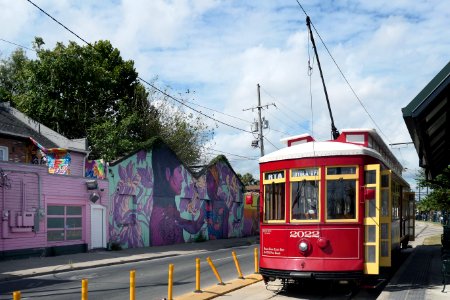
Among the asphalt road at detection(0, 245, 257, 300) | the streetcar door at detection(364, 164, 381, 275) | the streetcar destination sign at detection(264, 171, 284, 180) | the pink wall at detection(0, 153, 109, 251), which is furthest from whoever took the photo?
the pink wall at detection(0, 153, 109, 251)

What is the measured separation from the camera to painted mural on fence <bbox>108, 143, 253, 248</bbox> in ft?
90.5

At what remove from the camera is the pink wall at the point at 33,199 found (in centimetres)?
2059

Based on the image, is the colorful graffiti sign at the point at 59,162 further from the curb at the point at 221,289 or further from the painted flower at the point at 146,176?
the curb at the point at 221,289

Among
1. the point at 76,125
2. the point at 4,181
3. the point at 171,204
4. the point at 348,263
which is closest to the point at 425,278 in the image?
the point at 348,263

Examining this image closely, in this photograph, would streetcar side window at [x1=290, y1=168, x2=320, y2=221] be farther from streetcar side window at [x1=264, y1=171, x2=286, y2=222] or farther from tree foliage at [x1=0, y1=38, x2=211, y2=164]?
tree foliage at [x1=0, y1=38, x2=211, y2=164]

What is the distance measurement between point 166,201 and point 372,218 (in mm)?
22061

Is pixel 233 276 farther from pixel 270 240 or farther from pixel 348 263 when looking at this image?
pixel 348 263

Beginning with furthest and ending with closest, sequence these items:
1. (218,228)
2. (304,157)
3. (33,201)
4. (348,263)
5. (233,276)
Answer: (218,228) → (33,201) → (233,276) → (304,157) → (348,263)

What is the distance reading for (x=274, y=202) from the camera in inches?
452

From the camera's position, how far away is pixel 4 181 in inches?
801

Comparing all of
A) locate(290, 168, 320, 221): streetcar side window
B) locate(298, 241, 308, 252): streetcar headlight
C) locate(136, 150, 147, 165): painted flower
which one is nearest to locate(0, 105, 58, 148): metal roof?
locate(136, 150, 147, 165): painted flower

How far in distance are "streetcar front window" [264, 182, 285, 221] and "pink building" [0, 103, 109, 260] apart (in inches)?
502

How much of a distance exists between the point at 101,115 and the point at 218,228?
13.8 metres

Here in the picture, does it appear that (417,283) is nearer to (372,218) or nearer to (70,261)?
(372,218)
